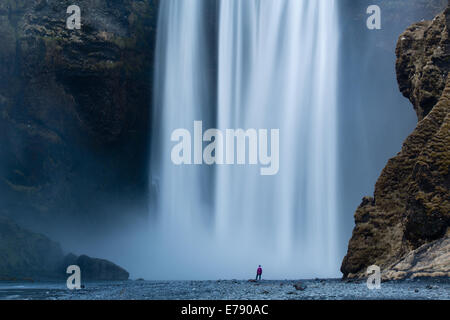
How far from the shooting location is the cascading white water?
34.6 metres

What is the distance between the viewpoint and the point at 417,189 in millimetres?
18266

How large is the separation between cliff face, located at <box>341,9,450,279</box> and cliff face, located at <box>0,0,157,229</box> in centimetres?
2031

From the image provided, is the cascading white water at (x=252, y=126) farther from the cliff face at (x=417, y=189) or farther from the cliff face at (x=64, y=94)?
the cliff face at (x=417, y=189)

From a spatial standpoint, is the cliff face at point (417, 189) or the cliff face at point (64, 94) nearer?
the cliff face at point (417, 189)

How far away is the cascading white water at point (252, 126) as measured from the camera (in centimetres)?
3462

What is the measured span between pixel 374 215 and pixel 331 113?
16449 mm

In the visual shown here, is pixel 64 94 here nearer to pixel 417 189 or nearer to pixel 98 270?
pixel 98 270

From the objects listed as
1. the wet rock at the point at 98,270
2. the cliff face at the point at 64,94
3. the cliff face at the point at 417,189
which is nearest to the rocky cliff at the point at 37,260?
the wet rock at the point at 98,270

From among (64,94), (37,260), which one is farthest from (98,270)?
(64,94)

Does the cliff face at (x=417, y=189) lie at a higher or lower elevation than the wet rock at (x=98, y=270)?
higher

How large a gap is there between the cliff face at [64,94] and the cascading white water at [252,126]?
213 cm

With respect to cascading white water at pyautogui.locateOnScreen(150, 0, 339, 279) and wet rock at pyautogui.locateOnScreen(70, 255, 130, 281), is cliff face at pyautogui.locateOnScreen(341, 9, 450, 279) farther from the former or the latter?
wet rock at pyautogui.locateOnScreen(70, 255, 130, 281)

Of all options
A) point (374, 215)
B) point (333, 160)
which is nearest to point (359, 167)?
point (333, 160)

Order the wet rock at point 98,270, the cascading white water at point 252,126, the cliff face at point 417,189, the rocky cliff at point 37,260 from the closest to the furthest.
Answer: the cliff face at point 417,189, the rocky cliff at point 37,260, the wet rock at point 98,270, the cascading white water at point 252,126
